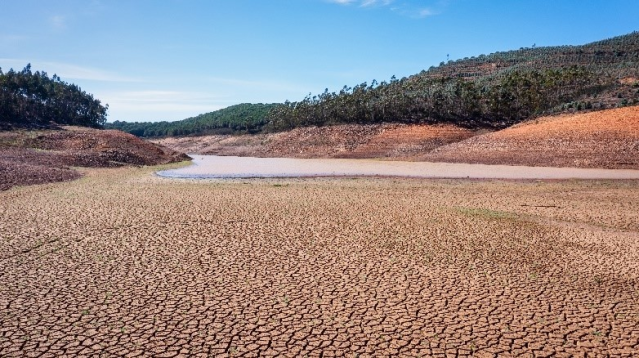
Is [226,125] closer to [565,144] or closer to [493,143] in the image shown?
[493,143]

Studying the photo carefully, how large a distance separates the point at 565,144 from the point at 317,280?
3804cm

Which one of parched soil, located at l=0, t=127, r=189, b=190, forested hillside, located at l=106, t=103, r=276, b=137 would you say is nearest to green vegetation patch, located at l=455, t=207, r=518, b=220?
parched soil, located at l=0, t=127, r=189, b=190

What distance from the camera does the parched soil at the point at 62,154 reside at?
25.8 m

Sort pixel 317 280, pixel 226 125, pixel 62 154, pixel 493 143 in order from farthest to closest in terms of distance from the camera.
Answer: pixel 226 125 → pixel 493 143 → pixel 62 154 → pixel 317 280

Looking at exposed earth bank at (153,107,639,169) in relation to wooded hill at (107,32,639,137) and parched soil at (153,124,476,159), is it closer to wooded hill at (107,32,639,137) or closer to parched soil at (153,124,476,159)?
parched soil at (153,124,476,159)

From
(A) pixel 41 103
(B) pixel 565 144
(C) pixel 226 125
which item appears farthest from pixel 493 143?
(C) pixel 226 125

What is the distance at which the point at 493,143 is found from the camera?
46.0m

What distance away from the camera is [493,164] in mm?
41094

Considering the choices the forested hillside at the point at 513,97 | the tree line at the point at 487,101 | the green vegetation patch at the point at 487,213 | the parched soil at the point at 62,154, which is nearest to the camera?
the green vegetation patch at the point at 487,213

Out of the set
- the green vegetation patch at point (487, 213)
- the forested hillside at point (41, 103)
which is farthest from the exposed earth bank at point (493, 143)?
the forested hillside at point (41, 103)

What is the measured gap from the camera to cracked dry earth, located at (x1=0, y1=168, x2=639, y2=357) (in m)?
6.09

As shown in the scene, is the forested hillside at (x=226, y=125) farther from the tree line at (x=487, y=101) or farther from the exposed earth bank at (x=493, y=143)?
the tree line at (x=487, y=101)

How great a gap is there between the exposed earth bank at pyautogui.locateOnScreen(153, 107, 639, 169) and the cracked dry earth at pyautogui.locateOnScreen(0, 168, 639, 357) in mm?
22642

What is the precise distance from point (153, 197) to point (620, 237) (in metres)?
17.5
